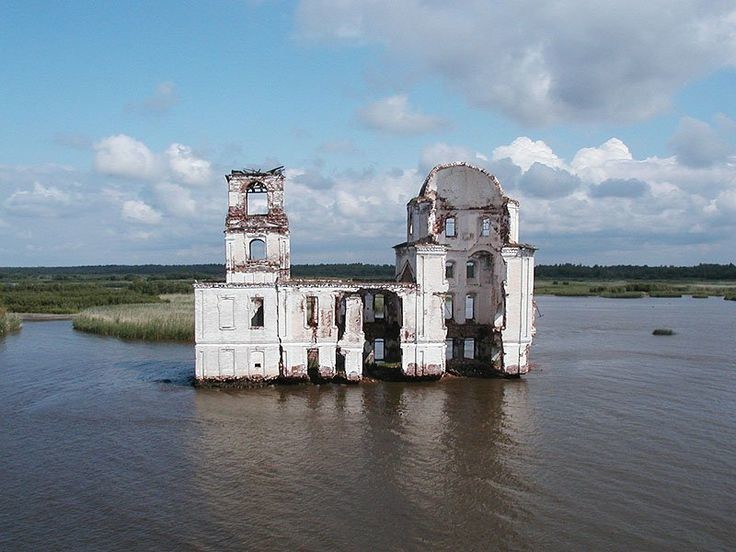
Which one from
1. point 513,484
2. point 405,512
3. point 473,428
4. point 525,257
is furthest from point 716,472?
point 525,257

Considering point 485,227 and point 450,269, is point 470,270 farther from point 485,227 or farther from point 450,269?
point 485,227

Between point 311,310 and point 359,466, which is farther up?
point 311,310

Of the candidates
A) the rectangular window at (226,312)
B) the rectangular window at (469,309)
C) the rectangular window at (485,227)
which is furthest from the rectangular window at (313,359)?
the rectangular window at (485,227)

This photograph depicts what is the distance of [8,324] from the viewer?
180 feet

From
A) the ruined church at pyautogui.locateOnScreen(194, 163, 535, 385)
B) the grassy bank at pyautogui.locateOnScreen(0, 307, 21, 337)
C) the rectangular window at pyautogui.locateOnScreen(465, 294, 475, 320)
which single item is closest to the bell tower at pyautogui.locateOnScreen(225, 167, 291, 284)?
the ruined church at pyautogui.locateOnScreen(194, 163, 535, 385)

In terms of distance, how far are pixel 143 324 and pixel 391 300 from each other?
2423 cm

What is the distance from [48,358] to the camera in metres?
40.9

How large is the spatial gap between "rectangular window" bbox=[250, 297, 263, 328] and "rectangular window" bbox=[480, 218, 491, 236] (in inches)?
490

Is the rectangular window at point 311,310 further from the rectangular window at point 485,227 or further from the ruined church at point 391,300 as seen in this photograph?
the rectangular window at point 485,227

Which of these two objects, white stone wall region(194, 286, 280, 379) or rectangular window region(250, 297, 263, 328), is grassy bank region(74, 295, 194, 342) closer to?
rectangular window region(250, 297, 263, 328)

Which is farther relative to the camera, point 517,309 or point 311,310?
point 311,310

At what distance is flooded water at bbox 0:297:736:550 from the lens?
15.5 metres

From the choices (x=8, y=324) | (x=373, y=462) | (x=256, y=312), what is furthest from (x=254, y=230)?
(x=8, y=324)

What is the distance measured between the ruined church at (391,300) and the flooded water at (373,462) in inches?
59.7
